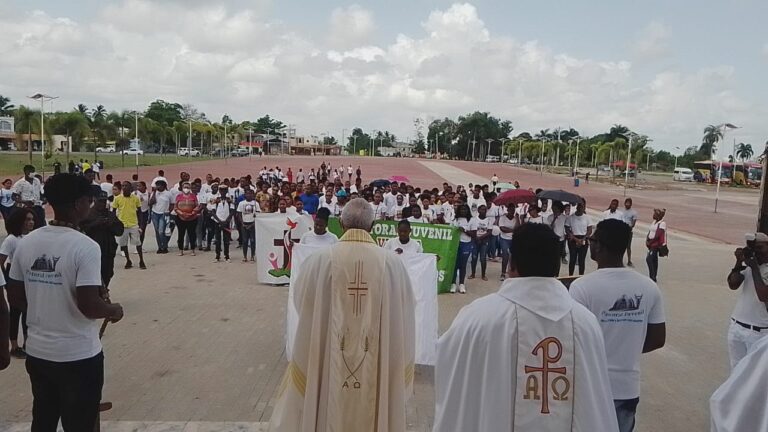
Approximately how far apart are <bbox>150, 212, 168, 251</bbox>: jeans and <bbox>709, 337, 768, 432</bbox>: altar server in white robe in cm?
1293

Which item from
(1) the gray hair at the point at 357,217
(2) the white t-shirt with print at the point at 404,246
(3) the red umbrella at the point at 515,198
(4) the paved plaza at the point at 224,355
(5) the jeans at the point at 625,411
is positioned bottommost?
(4) the paved plaza at the point at 224,355

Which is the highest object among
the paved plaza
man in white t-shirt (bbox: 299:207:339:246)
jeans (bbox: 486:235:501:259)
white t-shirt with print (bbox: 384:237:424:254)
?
man in white t-shirt (bbox: 299:207:339:246)

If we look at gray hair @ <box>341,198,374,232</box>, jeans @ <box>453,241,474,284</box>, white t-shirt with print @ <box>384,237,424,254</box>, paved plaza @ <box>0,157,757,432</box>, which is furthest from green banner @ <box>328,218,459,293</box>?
gray hair @ <box>341,198,374,232</box>

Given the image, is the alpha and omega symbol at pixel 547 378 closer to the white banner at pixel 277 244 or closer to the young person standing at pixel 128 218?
the white banner at pixel 277 244

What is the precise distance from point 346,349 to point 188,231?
10.8 metres

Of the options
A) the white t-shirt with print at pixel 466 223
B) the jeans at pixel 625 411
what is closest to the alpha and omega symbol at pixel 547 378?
the jeans at pixel 625 411

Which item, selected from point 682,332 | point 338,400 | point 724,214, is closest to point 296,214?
point 682,332

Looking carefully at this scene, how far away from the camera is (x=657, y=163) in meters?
121

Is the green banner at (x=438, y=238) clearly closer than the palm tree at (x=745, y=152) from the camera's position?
Yes

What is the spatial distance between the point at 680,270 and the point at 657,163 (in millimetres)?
118383

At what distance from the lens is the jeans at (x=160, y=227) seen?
44.4 ft

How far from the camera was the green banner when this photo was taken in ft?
34.2

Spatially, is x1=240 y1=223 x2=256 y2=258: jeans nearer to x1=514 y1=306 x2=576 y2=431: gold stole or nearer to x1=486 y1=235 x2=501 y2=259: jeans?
x1=486 y1=235 x2=501 y2=259: jeans

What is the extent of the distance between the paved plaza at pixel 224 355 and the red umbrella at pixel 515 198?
1.55 metres
